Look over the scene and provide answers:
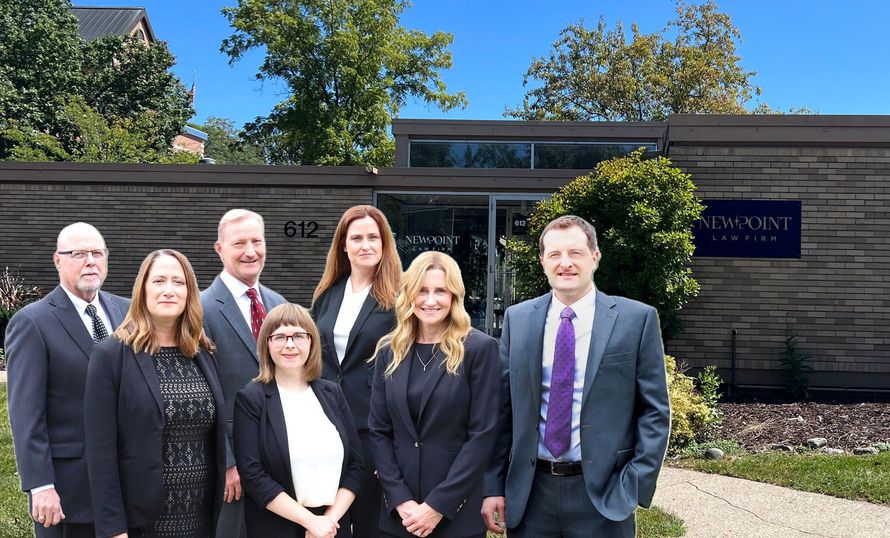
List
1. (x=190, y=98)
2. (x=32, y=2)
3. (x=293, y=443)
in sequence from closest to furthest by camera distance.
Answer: (x=293, y=443), (x=32, y=2), (x=190, y=98)

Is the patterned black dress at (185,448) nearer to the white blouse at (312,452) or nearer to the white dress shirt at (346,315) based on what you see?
the white blouse at (312,452)

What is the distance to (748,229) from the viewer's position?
36.9 ft

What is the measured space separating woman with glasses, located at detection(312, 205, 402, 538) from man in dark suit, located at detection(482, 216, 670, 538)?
73 cm

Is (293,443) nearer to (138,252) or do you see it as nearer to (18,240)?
(138,252)

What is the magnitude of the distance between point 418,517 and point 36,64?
3325 cm

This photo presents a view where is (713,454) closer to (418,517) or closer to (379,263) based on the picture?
(379,263)

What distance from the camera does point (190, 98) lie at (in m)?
35.9

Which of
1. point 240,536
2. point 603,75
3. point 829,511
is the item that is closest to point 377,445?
point 240,536

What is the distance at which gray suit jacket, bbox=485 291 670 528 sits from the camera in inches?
123

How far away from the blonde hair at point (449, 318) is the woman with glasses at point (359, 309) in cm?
44

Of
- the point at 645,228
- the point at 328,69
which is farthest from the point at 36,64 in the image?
the point at 645,228

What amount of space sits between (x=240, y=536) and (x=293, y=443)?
28.5 inches

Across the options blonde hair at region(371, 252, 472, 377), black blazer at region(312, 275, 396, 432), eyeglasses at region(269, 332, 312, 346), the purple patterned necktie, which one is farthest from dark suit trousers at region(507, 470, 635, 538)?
eyeglasses at region(269, 332, 312, 346)

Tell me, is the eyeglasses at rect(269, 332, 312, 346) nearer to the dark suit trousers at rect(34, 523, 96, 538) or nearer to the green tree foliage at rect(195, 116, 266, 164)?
the dark suit trousers at rect(34, 523, 96, 538)
